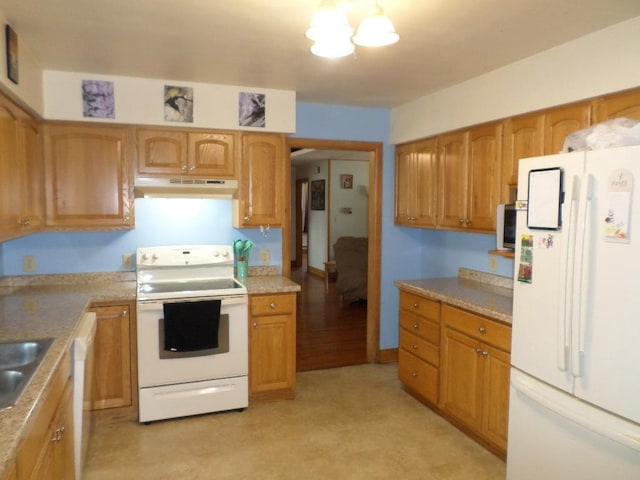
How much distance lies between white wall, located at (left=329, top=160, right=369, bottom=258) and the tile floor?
5.61 metres

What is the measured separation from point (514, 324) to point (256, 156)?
7.45 feet

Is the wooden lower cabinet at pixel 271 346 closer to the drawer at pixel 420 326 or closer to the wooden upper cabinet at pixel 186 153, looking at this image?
the drawer at pixel 420 326

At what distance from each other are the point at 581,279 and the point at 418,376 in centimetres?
184

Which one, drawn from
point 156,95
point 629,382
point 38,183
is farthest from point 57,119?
point 629,382

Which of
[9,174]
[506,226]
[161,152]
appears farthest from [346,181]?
[9,174]

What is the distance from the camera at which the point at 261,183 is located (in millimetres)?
3770

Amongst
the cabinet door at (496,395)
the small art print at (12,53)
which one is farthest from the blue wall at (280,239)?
the small art print at (12,53)

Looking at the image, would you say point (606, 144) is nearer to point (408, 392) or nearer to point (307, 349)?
point (408, 392)

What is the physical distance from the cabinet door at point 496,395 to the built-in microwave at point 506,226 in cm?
64

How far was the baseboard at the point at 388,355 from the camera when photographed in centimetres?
450

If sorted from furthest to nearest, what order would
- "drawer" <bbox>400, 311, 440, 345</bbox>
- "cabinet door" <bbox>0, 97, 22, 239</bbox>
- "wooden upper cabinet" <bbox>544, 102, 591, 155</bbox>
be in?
"drawer" <bbox>400, 311, 440, 345</bbox> < "wooden upper cabinet" <bbox>544, 102, 591, 155</bbox> < "cabinet door" <bbox>0, 97, 22, 239</bbox>

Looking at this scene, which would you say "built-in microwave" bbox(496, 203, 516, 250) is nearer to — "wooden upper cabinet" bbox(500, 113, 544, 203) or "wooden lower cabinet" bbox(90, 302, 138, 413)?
"wooden upper cabinet" bbox(500, 113, 544, 203)

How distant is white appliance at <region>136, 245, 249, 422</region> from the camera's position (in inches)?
125

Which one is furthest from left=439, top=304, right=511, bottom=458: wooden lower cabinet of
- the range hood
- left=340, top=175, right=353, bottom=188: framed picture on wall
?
left=340, top=175, right=353, bottom=188: framed picture on wall
